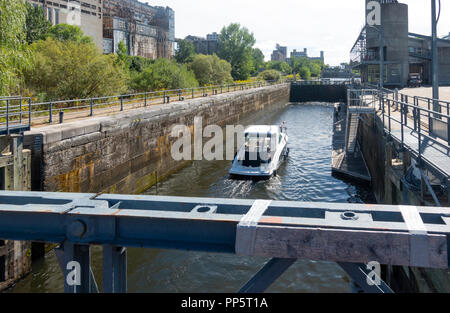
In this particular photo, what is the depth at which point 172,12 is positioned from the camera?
118m

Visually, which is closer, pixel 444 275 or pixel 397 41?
pixel 444 275

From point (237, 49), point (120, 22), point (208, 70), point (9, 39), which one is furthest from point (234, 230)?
point (120, 22)

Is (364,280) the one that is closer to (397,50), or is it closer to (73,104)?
(73,104)

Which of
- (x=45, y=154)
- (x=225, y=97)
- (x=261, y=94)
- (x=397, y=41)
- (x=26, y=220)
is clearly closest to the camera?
(x=26, y=220)

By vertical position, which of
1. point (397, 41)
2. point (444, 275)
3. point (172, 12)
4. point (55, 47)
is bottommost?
point (444, 275)

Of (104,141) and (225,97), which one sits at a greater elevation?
(225,97)

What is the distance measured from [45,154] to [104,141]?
3.68 m

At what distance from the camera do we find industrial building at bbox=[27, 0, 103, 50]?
6969 cm

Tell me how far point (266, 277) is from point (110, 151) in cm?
1238

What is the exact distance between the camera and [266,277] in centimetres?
339

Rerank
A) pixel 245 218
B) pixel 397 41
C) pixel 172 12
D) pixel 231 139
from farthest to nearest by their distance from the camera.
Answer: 1. pixel 172 12
2. pixel 397 41
3. pixel 231 139
4. pixel 245 218

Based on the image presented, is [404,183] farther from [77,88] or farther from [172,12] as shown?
[172,12]
